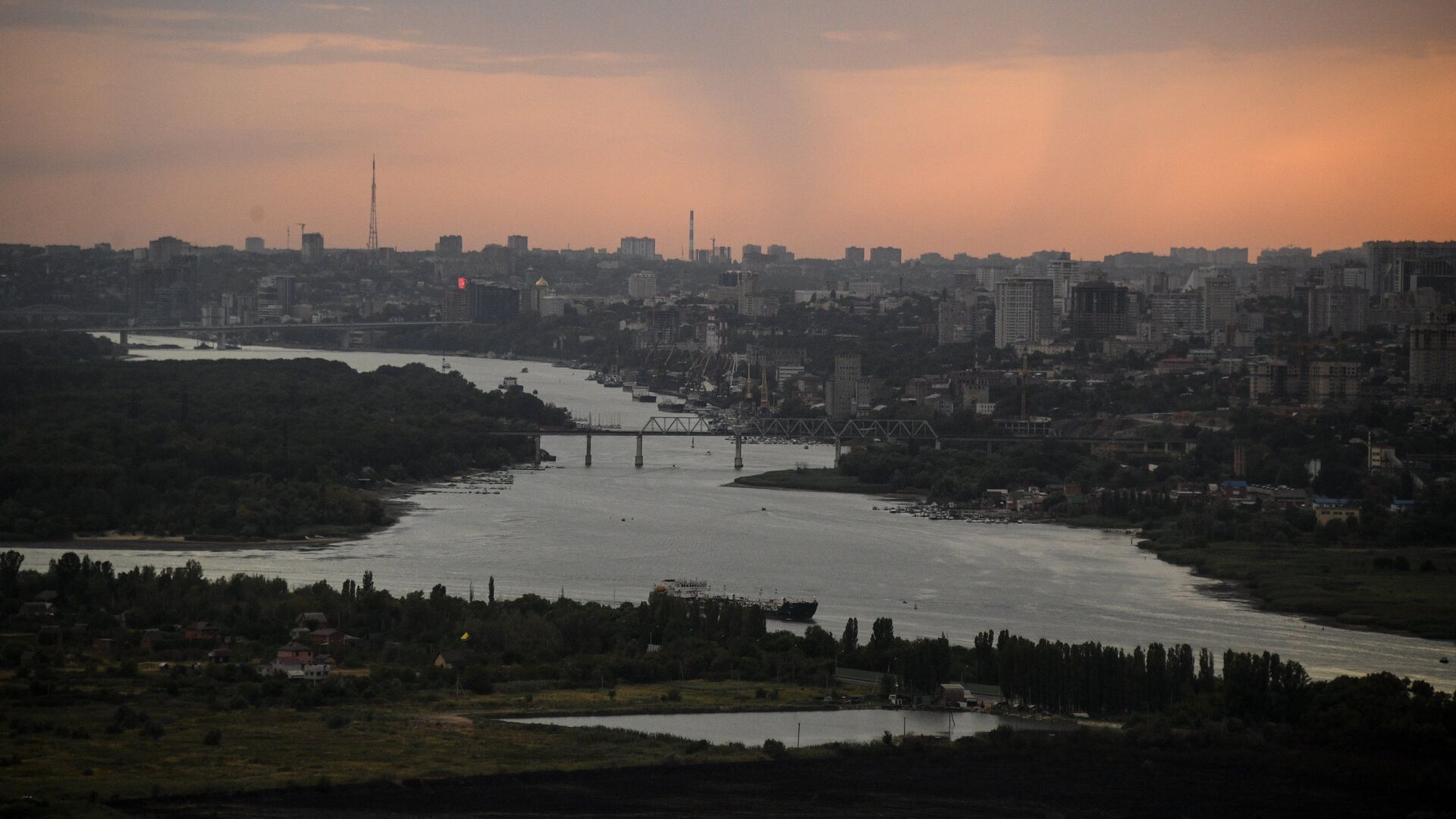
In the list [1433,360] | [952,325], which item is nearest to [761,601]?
[1433,360]

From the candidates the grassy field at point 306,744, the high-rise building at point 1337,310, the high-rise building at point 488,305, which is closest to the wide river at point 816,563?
the grassy field at point 306,744

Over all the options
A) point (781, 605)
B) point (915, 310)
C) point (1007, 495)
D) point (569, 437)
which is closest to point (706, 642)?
point (781, 605)

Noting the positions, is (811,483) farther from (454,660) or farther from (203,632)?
(454,660)

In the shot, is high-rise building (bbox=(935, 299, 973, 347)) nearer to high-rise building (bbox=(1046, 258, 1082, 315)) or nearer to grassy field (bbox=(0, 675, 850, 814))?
high-rise building (bbox=(1046, 258, 1082, 315))

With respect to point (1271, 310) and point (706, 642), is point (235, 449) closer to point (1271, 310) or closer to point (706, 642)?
point (706, 642)

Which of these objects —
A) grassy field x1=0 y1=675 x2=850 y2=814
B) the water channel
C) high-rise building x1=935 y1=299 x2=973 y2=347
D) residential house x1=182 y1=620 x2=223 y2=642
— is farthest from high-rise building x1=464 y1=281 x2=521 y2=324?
the water channel
